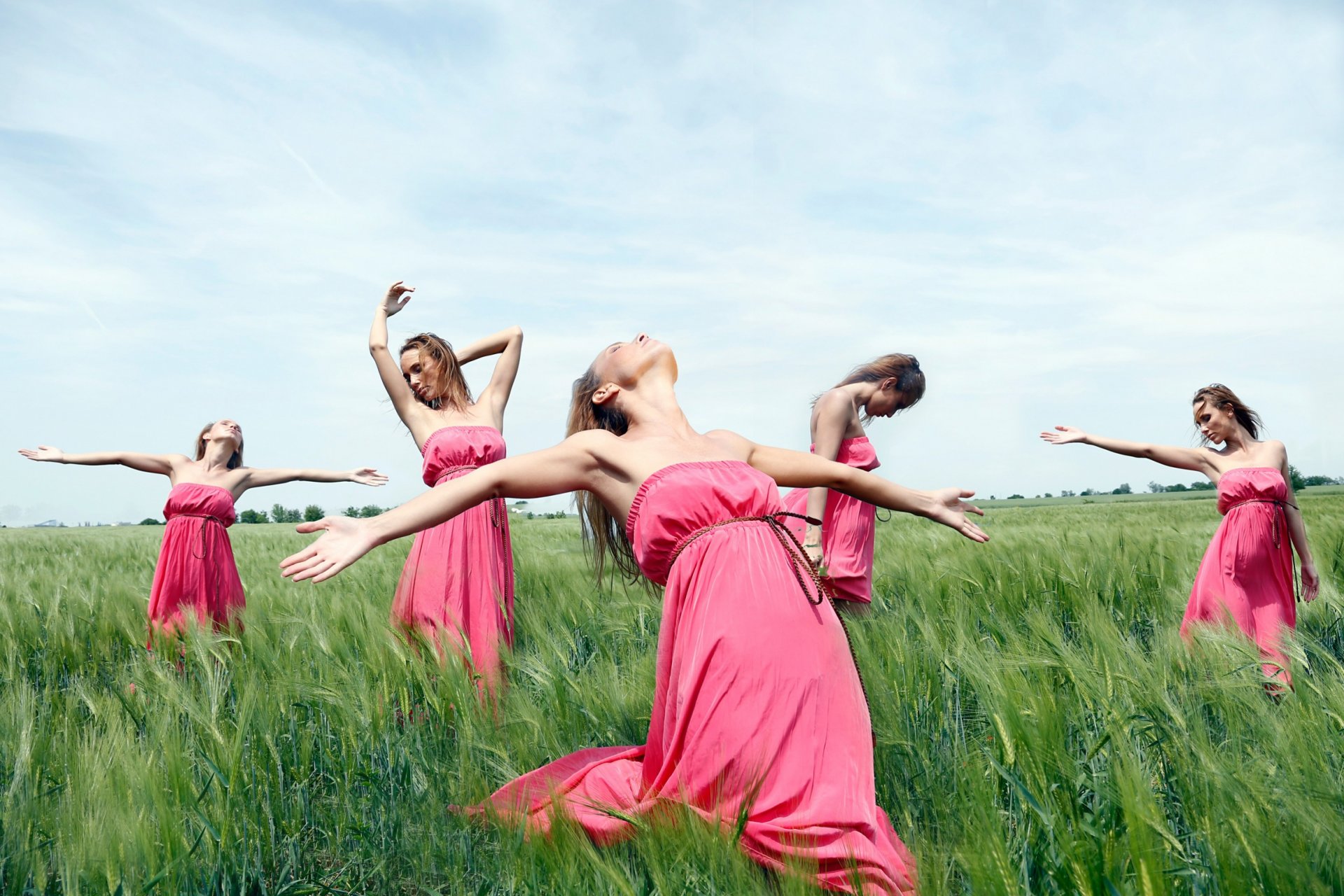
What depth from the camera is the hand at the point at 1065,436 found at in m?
4.97

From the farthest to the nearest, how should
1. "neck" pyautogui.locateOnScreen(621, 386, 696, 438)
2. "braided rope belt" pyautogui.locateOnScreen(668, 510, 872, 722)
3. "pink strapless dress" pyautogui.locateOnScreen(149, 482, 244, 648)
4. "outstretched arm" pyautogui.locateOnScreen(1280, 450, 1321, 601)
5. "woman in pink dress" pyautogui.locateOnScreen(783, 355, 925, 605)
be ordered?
1. "pink strapless dress" pyautogui.locateOnScreen(149, 482, 244, 648)
2. "outstretched arm" pyautogui.locateOnScreen(1280, 450, 1321, 601)
3. "woman in pink dress" pyautogui.locateOnScreen(783, 355, 925, 605)
4. "neck" pyautogui.locateOnScreen(621, 386, 696, 438)
5. "braided rope belt" pyautogui.locateOnScreen(668, 510, 872, 722)

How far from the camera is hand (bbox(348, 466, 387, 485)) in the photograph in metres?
5.41

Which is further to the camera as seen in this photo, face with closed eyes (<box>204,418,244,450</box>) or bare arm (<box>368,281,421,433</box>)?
face with closed eyes (<box>204,418,244,450</box>)

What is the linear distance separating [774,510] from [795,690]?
0.47 m

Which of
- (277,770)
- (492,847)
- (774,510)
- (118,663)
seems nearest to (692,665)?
(774,510)

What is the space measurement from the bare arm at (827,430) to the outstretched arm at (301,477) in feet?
9.44

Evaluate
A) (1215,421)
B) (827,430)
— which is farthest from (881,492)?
(1215,421)

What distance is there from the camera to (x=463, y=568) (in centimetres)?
379

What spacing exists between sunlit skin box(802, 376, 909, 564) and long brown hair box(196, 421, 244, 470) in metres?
3.70

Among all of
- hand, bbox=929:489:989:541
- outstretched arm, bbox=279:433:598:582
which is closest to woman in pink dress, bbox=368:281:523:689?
outstretched arm, bbox=279:433:598:582

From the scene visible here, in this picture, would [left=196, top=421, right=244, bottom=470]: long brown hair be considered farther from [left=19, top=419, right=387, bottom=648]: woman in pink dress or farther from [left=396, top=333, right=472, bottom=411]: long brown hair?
[left=396, top=333, right=472, bottom=411]: long brown hair

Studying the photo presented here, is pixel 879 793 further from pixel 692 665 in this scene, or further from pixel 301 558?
pixel 301 558

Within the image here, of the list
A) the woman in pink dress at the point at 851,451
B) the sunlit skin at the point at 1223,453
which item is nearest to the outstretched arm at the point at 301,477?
the woman in pink dress at the point at 851,451

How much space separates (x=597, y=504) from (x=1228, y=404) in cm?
389
